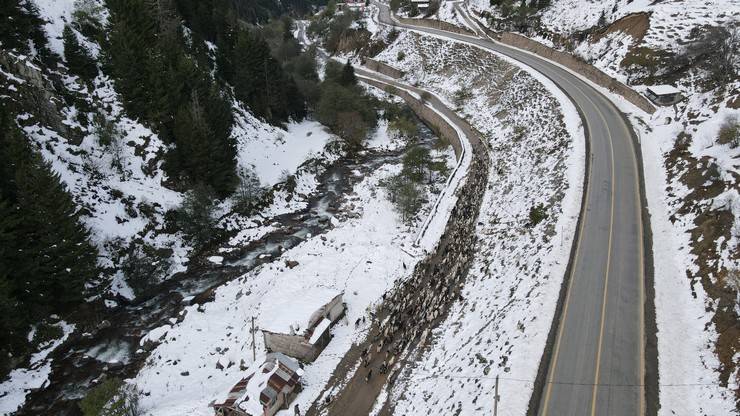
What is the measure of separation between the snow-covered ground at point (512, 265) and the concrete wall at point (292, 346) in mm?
6701

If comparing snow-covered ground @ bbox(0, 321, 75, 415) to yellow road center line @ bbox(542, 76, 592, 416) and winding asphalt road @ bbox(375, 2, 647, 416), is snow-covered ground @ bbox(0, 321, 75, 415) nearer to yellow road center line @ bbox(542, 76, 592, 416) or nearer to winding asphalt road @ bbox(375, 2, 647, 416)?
winding asphalt road @ bbox(375, 2, 647, 416)

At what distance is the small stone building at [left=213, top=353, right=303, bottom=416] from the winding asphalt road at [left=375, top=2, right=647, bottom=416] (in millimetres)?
13989

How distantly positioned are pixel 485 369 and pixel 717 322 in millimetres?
11291

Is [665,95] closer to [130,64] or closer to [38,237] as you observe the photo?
[130,64]

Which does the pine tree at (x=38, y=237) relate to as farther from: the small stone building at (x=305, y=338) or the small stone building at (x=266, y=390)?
the small stone building at (x=266, y=390)

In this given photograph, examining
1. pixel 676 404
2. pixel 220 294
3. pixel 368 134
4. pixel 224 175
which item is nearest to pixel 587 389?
pixel 676 404

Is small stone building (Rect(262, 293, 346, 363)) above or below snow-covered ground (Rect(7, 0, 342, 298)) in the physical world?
below

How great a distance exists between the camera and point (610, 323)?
2353cm

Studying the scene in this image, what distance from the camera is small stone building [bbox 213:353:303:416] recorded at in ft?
80.3

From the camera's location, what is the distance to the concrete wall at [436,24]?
93.9m

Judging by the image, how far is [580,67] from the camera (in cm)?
6391

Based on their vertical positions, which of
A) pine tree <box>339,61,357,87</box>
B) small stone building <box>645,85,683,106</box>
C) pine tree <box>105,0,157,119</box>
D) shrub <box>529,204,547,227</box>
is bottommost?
shrub <box>529,204,547,227</box>

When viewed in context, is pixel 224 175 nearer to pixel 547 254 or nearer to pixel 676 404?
pixel 547 254

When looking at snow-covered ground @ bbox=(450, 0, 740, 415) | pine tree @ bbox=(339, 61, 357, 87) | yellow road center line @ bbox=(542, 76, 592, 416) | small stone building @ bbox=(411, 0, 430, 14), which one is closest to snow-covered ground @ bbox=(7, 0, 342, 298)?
pine tree @ bbox=(339, 61, 357, 87)
